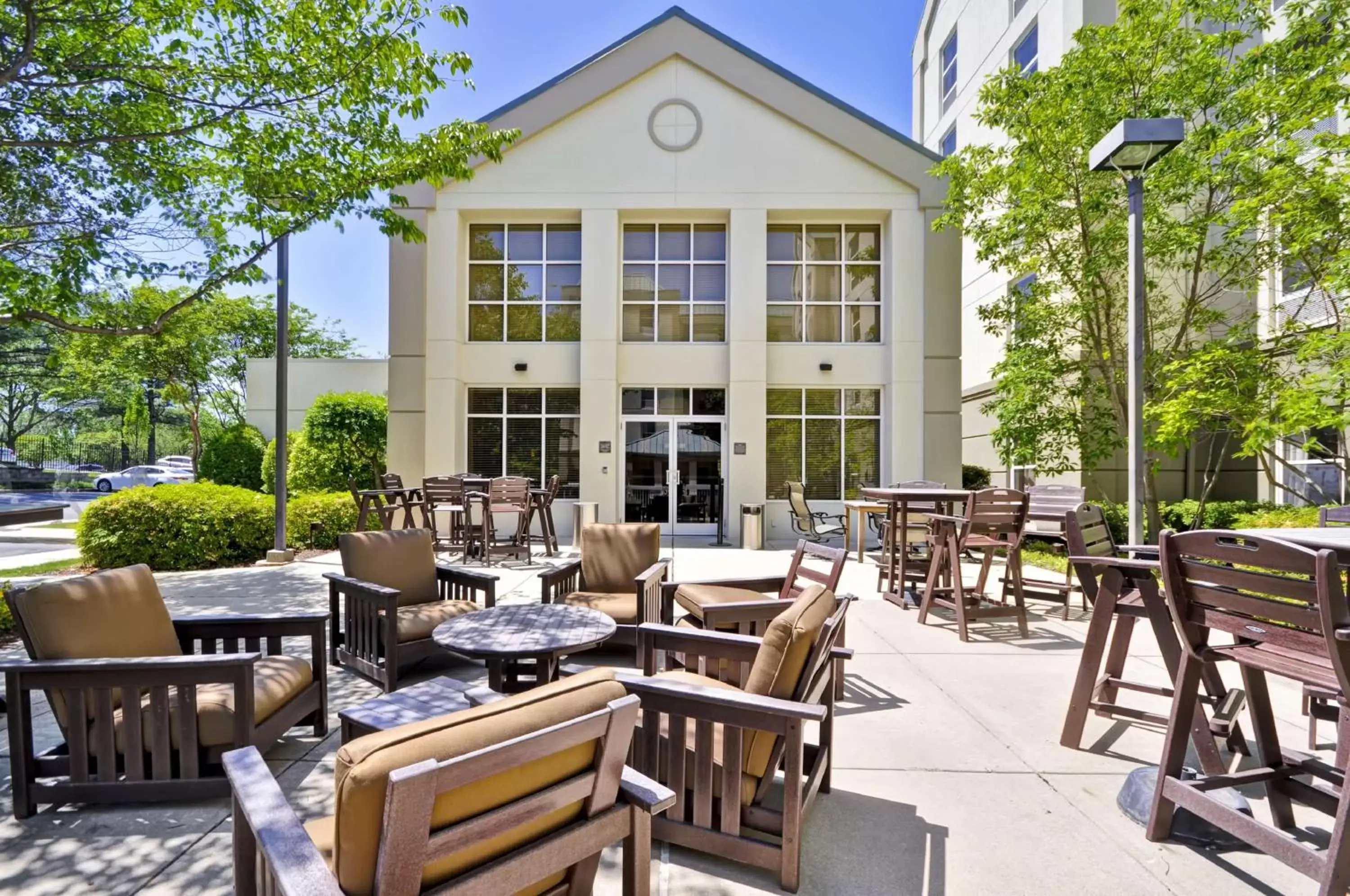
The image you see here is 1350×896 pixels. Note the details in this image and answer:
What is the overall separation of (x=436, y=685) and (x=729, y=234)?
37.6 feet

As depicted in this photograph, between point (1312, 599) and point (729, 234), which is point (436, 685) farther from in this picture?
point (729, 234)

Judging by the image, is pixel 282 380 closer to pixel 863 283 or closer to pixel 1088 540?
pixel 1088 540

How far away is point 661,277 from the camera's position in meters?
13.2

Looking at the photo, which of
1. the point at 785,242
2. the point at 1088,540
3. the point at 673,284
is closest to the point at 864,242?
the point at 785,242

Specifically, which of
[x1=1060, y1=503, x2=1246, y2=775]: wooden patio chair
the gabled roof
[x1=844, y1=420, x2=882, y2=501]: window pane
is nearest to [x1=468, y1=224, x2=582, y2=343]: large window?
the gabled roof

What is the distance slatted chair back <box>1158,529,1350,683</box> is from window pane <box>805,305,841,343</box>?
35.8ft

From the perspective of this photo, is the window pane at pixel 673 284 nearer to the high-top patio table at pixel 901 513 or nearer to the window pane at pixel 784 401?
the window pane at pixel 784 401

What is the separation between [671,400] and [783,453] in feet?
8.58

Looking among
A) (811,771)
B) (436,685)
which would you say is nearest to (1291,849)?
(811,771)

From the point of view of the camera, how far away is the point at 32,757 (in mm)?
2781

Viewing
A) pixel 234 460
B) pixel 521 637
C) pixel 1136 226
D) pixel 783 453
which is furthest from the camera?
pixel 234 460

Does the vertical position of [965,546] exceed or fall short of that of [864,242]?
it falls short

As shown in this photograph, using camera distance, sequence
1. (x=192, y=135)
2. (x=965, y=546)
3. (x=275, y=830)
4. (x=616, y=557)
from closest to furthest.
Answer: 1. (x=275, y=830)
2. (x=616, y=557)
3. (x=965, y=546)
4. (x=192, y=135)

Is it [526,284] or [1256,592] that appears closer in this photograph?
[1256,592]
